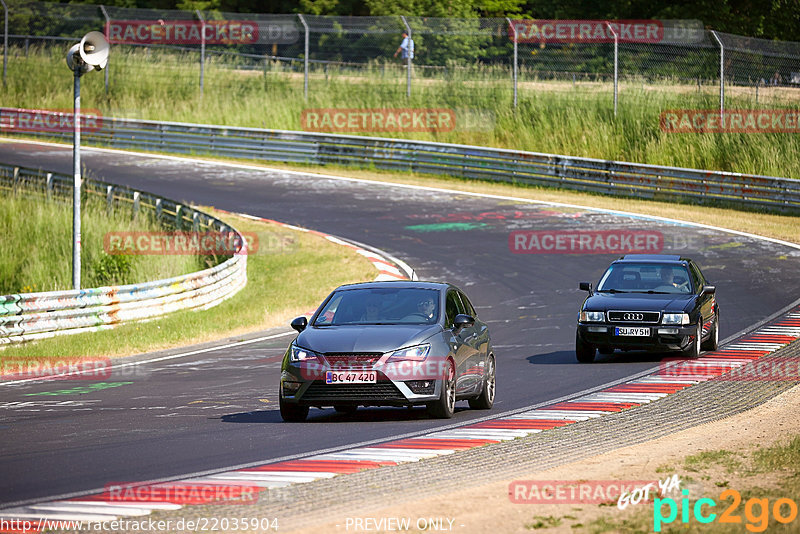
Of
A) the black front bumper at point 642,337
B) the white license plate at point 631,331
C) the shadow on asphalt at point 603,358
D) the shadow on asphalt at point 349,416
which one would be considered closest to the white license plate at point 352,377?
the shadow on asphalt at point 349,416

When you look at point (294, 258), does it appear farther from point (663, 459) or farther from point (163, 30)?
point (163, 30)

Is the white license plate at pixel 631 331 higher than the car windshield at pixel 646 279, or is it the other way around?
the car windshield at pixel 646 279

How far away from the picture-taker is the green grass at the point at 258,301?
750 inches

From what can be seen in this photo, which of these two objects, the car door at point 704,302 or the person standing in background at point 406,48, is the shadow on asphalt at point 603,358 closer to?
the car door at point 704,302

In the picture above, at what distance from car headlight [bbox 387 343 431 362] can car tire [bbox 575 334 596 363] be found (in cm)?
568

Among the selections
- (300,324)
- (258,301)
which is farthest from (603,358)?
(258,301)

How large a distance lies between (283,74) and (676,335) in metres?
32.7

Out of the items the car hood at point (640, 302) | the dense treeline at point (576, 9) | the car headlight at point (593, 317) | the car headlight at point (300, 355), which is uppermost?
the dense treeline at point (576, 9)

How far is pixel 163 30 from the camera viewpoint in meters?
53.0

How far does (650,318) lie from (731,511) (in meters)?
9.49
